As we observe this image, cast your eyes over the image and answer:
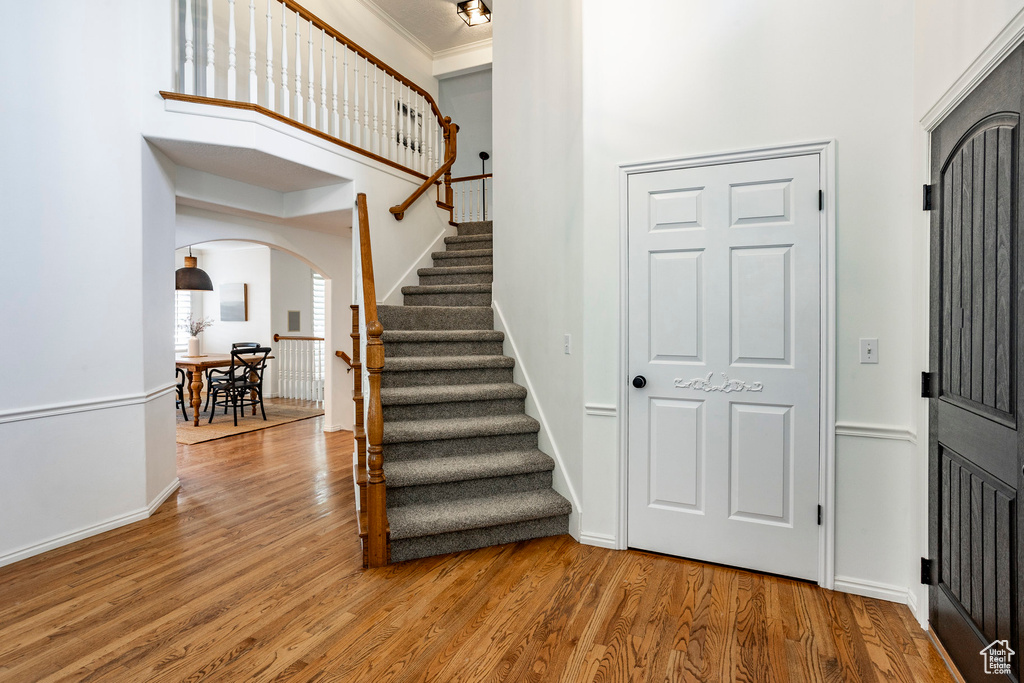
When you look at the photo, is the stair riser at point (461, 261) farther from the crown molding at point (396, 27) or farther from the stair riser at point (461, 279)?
the crown molding at point (396, 27)

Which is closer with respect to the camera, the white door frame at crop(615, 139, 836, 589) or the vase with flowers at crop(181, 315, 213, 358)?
the white door frame at crop(615, 139, 836, 589)

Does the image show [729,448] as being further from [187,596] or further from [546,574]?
[187,596]

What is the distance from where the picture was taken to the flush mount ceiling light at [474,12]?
5480 mm

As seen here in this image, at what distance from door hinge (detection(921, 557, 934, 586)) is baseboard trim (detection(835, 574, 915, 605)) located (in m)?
0.20

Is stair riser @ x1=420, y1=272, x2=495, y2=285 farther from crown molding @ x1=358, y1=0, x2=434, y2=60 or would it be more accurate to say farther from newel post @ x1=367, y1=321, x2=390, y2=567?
crown molding @ x1=358, y1=0, x2=434, y2=60

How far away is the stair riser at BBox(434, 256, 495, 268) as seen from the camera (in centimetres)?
479

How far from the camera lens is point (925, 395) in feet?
6.60

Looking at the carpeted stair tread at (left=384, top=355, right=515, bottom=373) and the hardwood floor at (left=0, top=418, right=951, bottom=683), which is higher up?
the carpeted stair tread at (left=384, top=355, right=515, bottom=373)

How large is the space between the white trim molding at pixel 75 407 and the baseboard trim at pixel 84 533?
0.68 m

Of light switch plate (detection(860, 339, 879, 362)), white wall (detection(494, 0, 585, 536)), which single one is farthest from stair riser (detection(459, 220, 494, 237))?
light switch plate (detection(860, 339, 879, 362))

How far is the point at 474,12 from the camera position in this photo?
18.4 feet

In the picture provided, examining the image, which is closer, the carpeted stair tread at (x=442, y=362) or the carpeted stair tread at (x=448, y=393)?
the carpeted stair tread at (x=448, y=393)

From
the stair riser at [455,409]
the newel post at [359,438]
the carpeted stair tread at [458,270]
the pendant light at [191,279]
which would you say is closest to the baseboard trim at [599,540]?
the stair riser at [455,409]

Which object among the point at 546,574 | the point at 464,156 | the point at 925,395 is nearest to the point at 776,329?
the point at 925,395
